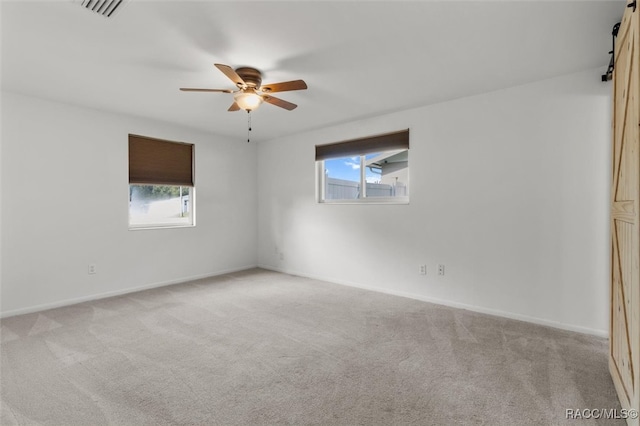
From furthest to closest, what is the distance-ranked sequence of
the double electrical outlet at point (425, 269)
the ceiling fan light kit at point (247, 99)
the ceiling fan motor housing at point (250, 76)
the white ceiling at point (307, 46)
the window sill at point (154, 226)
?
1. the window sill at point (154, 226)
2. the double electrical outlet at point (425, 269)
3. the ceiling fan light kit at point (247, 99)
4. the ceiling fan motor housing at point (250, 76)
5. the white ceiling at point (307, 46)

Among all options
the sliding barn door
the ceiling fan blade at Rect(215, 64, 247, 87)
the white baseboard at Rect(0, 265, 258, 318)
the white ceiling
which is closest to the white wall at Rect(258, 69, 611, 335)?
the white ceiling

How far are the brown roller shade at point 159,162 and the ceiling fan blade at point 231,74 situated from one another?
8.18ft

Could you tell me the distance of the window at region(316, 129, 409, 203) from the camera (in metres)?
4.24

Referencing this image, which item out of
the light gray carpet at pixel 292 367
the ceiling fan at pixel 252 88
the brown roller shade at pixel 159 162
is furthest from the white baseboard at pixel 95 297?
the ceiling fan at pixel 252 88

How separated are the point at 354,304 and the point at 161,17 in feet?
10.8

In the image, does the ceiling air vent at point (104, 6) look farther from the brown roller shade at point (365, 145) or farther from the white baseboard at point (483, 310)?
the white baseboard at point (483, 310)

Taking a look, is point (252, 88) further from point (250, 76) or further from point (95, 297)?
point (95, 297)

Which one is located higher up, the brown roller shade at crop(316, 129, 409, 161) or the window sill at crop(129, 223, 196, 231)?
the brown roller shade at crop(316, 129, 409, 161)

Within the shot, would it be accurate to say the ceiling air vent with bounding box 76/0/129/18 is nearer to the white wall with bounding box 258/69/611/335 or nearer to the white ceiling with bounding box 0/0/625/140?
the white ceiling with bounding box 0/0/625/140

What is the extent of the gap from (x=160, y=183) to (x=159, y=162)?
0.31m

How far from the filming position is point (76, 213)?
3793mm

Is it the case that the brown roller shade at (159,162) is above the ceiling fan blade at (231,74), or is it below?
below

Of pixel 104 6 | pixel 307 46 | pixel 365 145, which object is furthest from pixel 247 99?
pixel 365 145

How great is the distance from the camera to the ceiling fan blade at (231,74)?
229 centimetres
